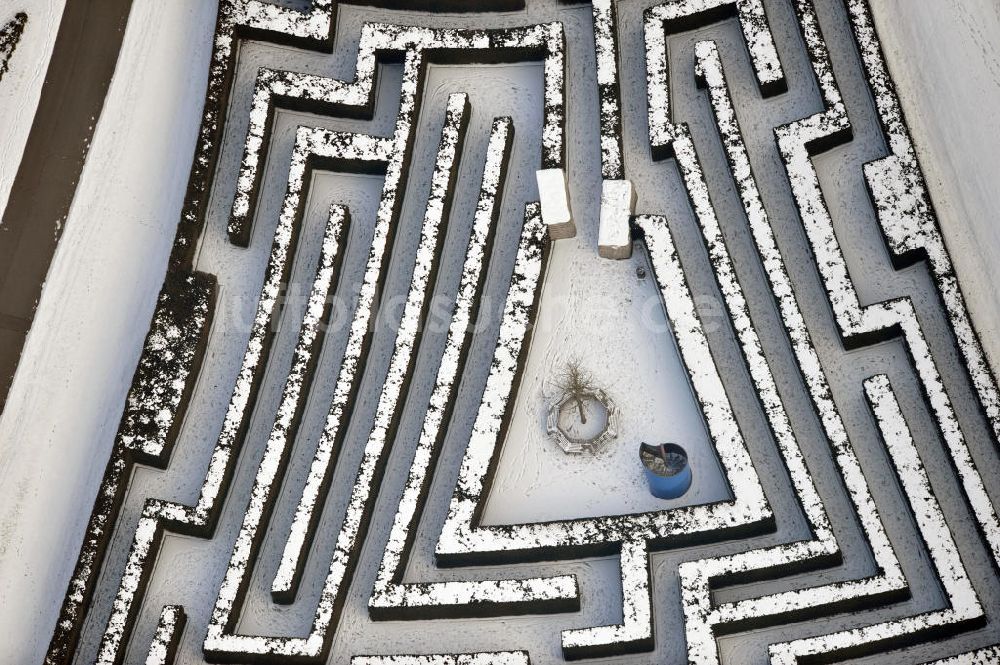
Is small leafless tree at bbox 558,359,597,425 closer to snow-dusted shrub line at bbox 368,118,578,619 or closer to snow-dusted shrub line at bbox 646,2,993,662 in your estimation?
snow-dusted shrub line at bbox 368,118,578,619

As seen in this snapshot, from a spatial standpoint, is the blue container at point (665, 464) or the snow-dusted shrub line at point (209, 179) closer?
the blue container at point (665, 464)

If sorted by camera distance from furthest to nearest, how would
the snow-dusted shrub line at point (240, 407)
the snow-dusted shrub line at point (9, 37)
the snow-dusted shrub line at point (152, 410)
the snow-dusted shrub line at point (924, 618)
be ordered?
the snow-dusted shrub line at point (9, 37)
the snow-dusted shrub line at point (152, 410)
the snow-dusted shrub line at point (240, 407)
the snow-dusted shrub line at point (924, 618)

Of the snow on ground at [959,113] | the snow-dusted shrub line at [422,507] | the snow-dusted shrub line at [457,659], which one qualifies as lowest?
the snow-dusted shrub line at [457,659]

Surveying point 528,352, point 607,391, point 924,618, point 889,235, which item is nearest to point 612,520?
point 607,391

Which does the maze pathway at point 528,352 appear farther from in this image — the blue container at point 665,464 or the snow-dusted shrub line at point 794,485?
the blue container at point 665,464

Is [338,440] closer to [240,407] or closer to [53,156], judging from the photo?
[240,407]

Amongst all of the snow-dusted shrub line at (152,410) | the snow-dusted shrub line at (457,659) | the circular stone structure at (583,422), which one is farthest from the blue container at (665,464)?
the snow-dusted shrub line at (152,410)

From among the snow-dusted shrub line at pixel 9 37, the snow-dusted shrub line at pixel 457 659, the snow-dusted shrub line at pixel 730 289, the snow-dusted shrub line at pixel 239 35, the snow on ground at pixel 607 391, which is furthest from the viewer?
the snow-dusted shrub line at pixel 9 37
